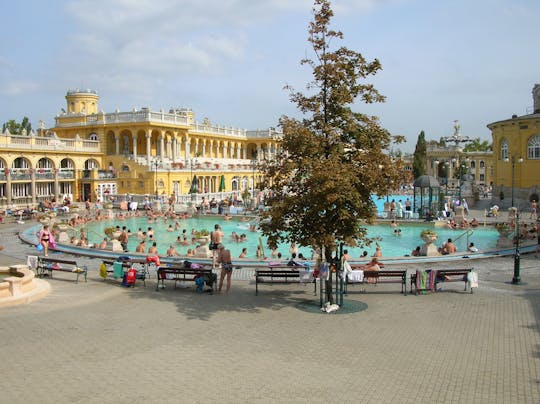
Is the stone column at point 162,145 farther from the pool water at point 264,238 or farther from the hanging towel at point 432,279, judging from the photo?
the hanging towel at point 432,279

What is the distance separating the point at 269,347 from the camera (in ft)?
32.8

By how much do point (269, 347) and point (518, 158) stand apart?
130 ft

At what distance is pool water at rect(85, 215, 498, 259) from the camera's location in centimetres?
2580

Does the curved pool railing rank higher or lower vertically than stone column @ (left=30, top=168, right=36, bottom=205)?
lower

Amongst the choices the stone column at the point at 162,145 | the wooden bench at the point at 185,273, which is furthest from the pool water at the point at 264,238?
the stone column at the point at 162,145

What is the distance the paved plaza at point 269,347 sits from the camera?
7.88m

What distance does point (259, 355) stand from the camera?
31.3 ft

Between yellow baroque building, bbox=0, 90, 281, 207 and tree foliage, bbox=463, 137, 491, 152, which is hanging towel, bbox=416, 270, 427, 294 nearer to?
yellow baroque building, bbox=0, 90, 281, 207

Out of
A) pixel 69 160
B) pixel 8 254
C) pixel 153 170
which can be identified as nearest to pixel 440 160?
pixel 153 170

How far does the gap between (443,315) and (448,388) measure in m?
4.52

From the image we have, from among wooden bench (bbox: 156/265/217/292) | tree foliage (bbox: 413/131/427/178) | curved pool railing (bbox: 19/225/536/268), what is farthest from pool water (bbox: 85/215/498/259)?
tree foliage (bbox: 413/131/427/178)

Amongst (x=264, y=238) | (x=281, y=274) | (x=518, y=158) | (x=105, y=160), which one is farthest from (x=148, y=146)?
(x=281, y=274)

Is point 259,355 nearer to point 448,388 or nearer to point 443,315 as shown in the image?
point 448,388

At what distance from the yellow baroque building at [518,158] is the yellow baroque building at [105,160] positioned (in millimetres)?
22508
